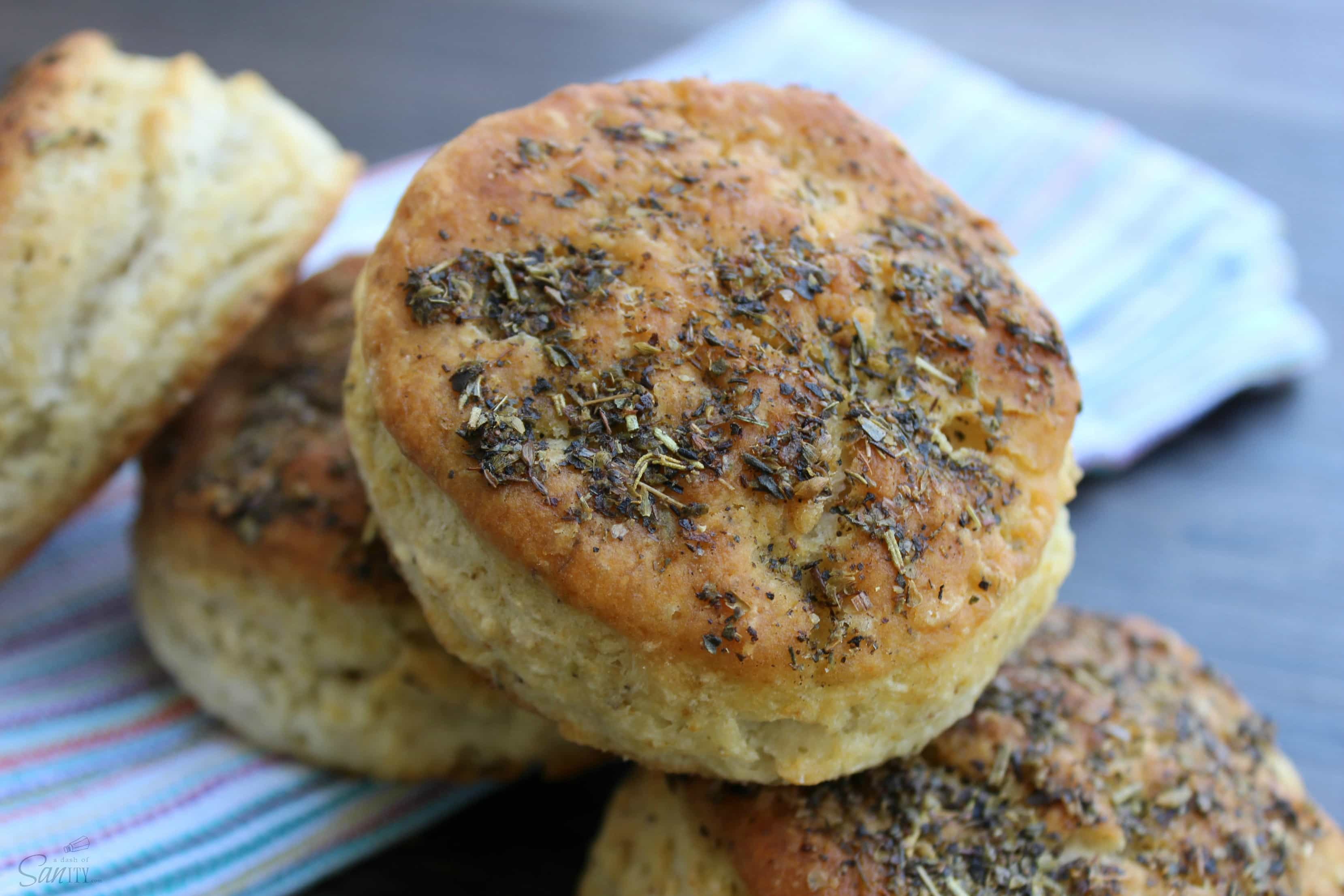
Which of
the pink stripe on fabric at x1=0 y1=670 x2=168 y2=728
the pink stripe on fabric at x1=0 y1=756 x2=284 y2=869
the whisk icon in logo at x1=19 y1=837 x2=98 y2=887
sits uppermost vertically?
the whisk icon in logo at x1=19 y1=837 x2=98 y2=887

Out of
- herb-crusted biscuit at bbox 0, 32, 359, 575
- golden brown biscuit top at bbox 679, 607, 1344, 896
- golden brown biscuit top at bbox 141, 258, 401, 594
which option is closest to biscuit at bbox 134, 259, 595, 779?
golden brown biscuit top at bbox 141, 258, 401, 594

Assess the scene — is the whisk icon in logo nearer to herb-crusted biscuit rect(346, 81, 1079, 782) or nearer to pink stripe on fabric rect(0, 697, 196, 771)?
pink stripe on fabric rect(0, 697, 196, 771)

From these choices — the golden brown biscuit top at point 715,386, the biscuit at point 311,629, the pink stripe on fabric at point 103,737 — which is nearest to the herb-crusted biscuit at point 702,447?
the golden brown biscuit top at point 715,386

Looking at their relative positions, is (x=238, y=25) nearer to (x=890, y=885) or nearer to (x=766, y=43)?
(x=766, y=43)

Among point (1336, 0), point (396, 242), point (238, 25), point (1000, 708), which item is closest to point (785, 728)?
point (1000, 708)

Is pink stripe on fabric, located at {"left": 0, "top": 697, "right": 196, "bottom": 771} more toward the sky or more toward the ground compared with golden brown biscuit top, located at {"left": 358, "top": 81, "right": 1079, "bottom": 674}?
more toward the ground

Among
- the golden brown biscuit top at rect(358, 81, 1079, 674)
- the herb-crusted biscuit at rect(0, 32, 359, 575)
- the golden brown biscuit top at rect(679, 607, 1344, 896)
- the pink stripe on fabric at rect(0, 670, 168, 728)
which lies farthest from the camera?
the pink stripe on fabric at rect(0, 670, 168, 728)

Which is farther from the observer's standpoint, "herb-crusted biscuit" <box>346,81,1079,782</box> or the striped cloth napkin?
the striped cloth napkin

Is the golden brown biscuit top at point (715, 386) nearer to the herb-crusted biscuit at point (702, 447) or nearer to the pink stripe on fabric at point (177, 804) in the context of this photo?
the herb-crusted biscuit at point (702, 447)
